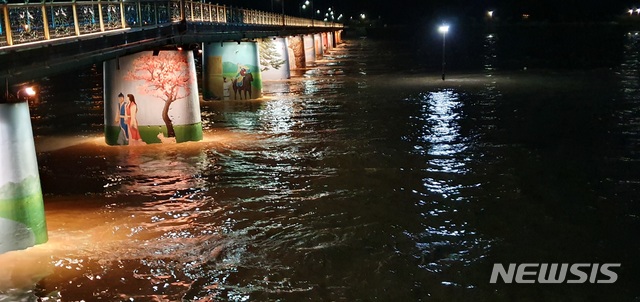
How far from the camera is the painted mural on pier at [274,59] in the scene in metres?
56.3

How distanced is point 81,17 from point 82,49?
1.28 meters

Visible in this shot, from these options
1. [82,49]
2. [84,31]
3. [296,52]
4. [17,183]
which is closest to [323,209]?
[17,183]

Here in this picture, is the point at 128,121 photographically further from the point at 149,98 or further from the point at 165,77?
the point at 165,77

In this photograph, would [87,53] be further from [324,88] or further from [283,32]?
[283,32]

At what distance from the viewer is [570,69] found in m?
62.1

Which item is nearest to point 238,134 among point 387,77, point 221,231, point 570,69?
point 221,231

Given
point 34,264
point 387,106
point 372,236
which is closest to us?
point 34,264

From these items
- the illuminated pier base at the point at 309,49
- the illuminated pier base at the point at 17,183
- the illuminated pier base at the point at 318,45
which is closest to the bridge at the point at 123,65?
the illuminated pier base at the point at 17,183

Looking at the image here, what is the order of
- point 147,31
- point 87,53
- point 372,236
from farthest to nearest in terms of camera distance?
point 147,31, point 87,53, point 372,236

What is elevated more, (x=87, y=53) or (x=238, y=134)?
(x=87, y=53)

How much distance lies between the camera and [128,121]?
1027 inches

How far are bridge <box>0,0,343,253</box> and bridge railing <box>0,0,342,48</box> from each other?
2 centimetres

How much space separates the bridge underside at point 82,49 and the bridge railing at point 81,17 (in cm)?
28

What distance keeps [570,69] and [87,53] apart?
5236 centimetres
